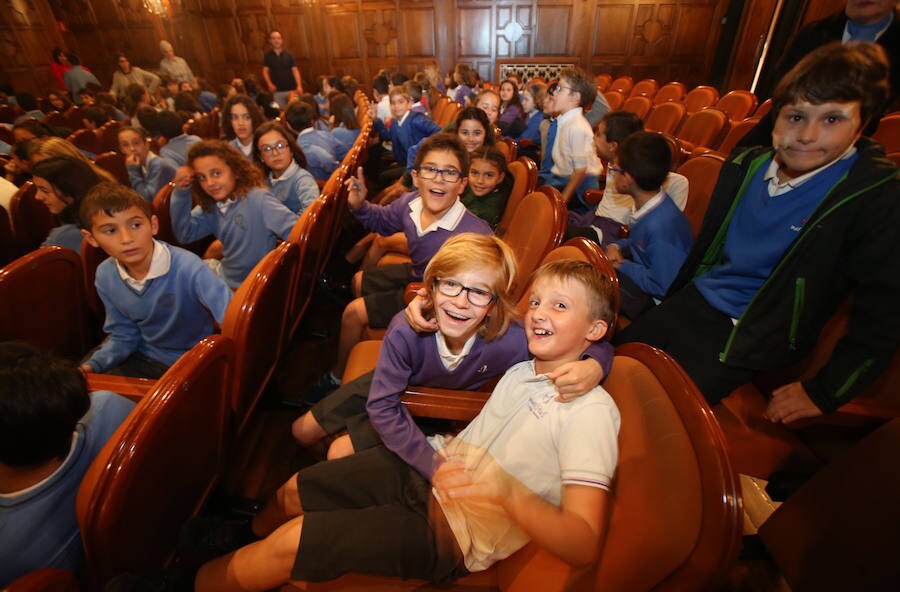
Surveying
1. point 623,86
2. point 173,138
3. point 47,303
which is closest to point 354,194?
point 47,303

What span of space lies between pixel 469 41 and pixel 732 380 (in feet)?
30.7

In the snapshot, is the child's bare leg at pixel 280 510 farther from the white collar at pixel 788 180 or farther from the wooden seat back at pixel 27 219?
the wooden seat back at pixel 27 219

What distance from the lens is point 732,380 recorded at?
1206mm

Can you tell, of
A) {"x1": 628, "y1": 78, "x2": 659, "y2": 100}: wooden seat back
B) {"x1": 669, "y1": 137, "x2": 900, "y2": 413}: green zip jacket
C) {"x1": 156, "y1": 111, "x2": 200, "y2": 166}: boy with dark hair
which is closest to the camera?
{"x1": 669, "y1": 137, "x2": 900, "y2": 413}: green zip jacket

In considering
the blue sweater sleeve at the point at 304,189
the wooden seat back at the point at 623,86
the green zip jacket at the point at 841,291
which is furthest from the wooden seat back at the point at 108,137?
the wooden seat back at the point at 623,86

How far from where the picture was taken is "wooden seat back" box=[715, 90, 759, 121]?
401 centimetres

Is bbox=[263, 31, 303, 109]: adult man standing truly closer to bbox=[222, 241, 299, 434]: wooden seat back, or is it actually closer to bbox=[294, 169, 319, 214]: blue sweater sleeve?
bbox=[294, 169, 319, 214]: blue sweater sleeve

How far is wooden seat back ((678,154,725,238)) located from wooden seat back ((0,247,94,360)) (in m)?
2.68

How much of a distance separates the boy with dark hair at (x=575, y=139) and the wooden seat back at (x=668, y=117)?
1.41 meters

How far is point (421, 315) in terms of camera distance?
1.11 meters

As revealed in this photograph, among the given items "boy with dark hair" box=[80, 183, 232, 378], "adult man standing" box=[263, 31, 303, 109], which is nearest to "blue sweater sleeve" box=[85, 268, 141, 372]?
"boy with dark hair" box=[80, 183, 232, 378]

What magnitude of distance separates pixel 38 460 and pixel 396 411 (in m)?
0.72

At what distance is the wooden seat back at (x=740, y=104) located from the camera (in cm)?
401

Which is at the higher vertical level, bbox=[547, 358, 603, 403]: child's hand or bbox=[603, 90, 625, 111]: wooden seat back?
bbox=[603, 90, 625, 111]: wooden seat back
